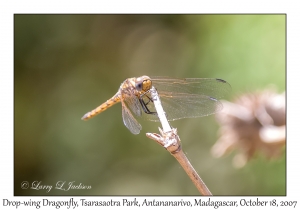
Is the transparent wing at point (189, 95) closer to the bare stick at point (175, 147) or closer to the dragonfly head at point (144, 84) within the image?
the dragonfly head at point (144, 84)

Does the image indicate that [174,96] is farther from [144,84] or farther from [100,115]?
[100,115]

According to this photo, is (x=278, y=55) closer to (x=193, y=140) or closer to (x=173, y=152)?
(x=193, y=140)

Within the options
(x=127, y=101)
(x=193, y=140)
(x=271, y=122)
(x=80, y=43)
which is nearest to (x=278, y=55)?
(x=271, y=122)

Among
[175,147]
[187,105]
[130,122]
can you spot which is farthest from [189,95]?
[175,147]

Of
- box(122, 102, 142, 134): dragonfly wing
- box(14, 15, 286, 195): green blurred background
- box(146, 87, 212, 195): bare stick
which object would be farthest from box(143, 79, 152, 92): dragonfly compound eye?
box(14, 15, 286, 195): green blurred background

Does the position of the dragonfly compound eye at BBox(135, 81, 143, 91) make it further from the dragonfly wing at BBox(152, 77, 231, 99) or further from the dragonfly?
the dragonfly wing at BBox(152, 77, 231, 99)

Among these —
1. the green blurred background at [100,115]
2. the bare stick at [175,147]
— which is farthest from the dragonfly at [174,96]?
the green blurred background at [100,115]
